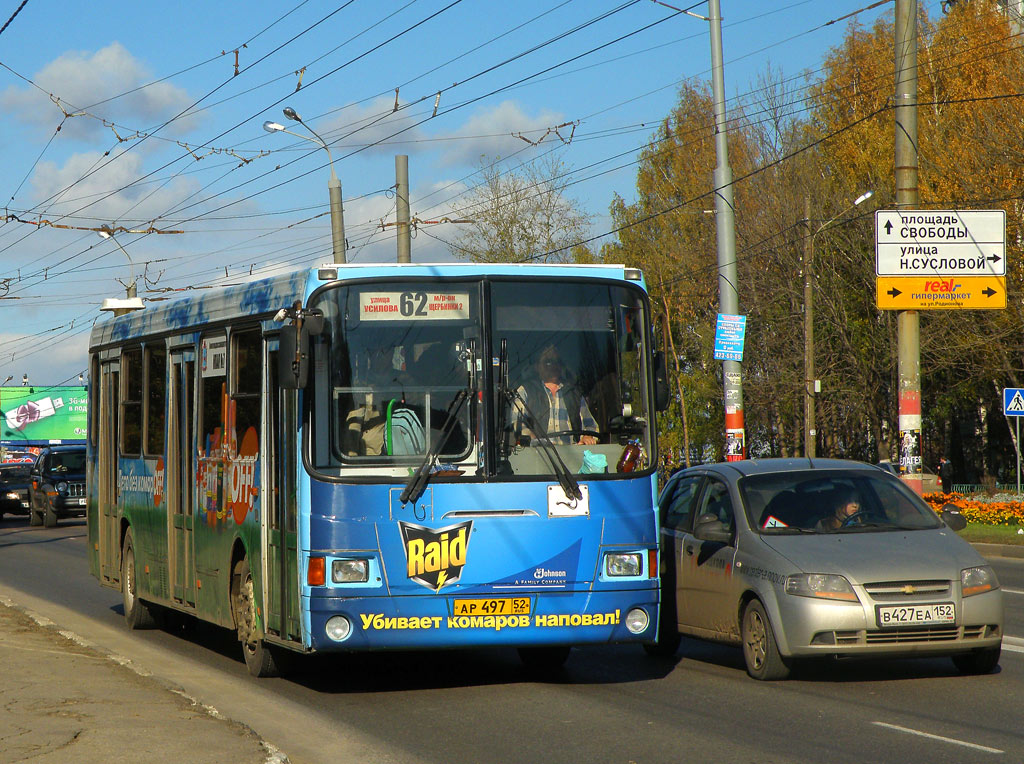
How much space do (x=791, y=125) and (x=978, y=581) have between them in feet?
126

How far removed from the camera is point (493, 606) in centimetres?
911

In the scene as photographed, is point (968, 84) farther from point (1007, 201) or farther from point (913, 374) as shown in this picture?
point (913, 374)

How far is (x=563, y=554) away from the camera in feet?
30.2

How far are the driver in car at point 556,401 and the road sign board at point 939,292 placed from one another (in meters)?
13.2

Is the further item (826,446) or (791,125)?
(826,446)

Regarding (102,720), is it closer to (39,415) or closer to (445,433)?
(445,433)

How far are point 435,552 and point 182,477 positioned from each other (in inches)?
144

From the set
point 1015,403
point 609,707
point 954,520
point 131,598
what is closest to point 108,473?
point 131,598

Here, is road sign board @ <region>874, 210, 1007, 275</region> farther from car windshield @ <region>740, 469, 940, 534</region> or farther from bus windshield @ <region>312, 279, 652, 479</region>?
bus windshield @ <region>312, 279, 652, 479</region>

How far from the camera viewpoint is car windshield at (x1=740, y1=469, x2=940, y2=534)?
1000 centimetres

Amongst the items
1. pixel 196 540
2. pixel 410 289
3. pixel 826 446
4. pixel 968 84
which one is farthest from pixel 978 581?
pixel 826 446

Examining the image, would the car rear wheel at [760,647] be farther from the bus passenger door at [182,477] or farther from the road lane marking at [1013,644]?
the bus passenger door at [182,477]

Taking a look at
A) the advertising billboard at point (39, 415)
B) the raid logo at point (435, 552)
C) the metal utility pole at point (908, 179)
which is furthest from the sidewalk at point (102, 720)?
the advertising billboard at point (39, 415)

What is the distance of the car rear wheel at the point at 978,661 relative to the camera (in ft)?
31.1
